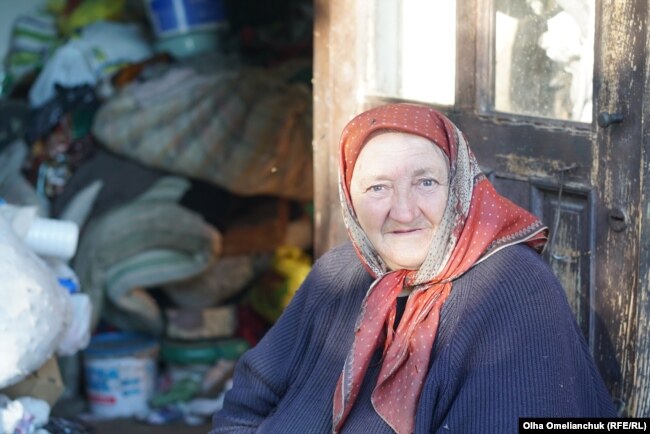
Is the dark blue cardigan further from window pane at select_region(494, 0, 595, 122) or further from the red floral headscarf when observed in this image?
window pane at select_region(494, 0, 595, 122)

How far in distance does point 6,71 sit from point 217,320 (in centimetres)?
195

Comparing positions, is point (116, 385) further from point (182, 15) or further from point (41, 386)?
point (182, 15)

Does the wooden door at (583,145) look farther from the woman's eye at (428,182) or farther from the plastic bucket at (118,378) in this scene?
the plastic bucket at (118,378)

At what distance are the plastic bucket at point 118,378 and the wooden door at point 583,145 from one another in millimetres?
2240

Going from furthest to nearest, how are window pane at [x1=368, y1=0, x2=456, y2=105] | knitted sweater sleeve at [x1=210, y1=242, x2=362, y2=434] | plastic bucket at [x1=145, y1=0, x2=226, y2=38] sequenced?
1. plastic bucket at [x1=145, y1=0, x2=226, y2=38]
2. window pane at [x1=368, y1=0, x2=456, y2=105]
3. knitted sweater sleeve at [x1=210, y1=242, x2=362, y2=434]

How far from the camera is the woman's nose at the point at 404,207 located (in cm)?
238

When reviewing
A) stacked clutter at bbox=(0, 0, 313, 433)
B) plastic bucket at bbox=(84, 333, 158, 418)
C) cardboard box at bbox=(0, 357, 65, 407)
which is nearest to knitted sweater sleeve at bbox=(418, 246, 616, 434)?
cardboard box at bbox=(0, 357, 65, 407)

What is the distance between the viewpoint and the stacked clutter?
184 inches

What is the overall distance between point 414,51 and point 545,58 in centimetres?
56

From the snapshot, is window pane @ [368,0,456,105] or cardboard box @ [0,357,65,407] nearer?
window pane @ [368,0,456,105]

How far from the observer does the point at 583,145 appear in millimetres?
2580

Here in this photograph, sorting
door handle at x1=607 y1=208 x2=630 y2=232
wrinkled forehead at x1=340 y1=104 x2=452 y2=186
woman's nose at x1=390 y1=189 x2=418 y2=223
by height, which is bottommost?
door handle at x1=607 y1=208 x2=630 y2=232

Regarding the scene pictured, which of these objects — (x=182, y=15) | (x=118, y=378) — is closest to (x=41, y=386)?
(x=118, y=378)

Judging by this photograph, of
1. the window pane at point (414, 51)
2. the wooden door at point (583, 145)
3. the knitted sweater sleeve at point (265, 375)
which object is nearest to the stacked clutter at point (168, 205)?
the window pane at point (414, 51)
